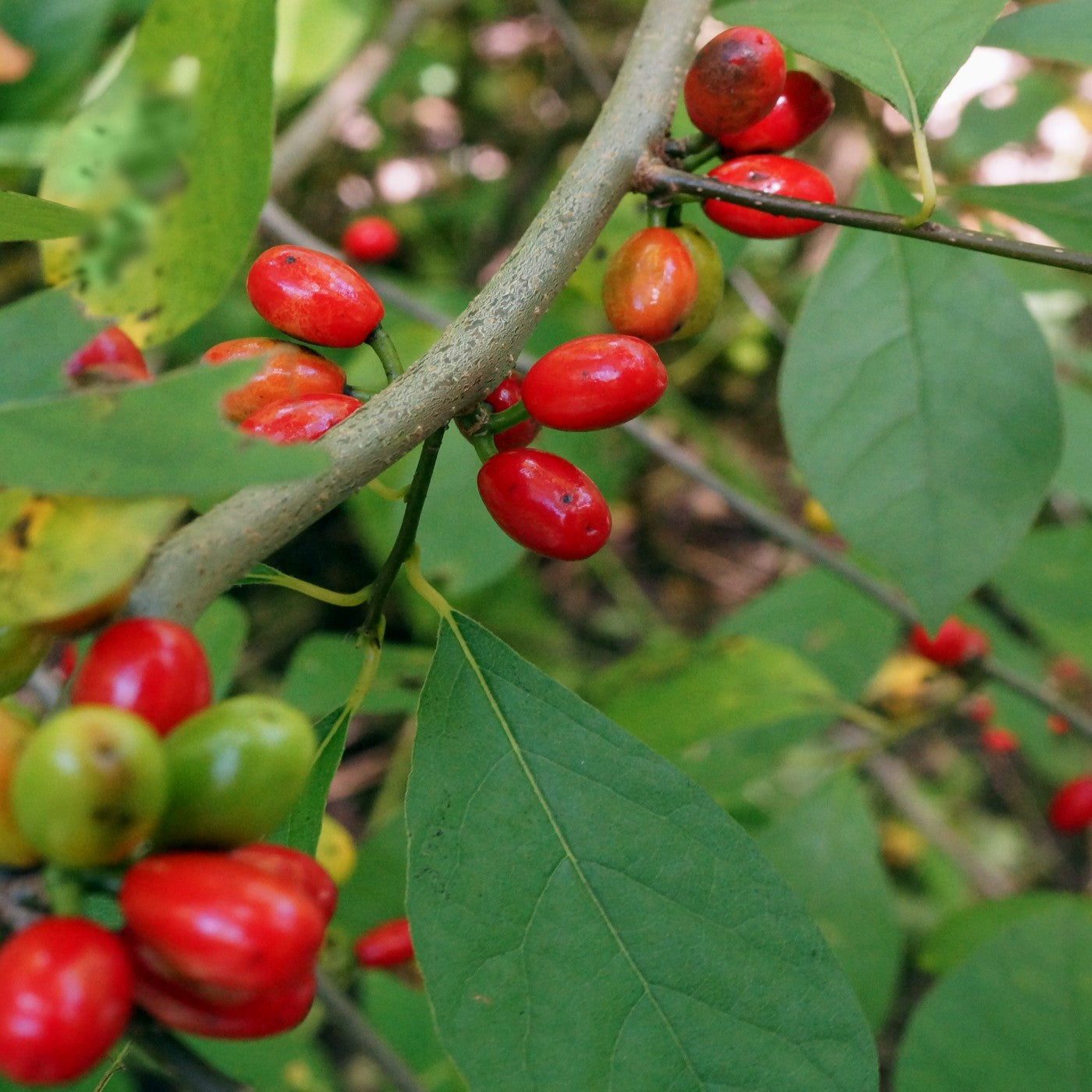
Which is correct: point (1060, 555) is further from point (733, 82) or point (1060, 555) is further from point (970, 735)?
point (733, 82)

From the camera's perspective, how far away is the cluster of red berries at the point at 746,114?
1.26 meters

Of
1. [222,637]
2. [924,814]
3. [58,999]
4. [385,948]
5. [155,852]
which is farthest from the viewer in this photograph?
[924,814]

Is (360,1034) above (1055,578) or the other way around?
the other way around

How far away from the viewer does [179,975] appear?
0.73 meters

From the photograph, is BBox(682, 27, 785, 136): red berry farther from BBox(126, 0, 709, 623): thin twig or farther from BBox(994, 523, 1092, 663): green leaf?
BBox(994, 523, 1092, 663): green leaf

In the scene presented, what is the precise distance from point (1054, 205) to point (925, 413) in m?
0.50

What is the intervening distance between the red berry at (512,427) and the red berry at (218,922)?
2.15 ft

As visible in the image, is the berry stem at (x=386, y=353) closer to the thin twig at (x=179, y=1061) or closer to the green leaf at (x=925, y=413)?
the thin twig at (x=179, y=1061)

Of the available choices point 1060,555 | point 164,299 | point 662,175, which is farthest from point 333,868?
point 1060,555

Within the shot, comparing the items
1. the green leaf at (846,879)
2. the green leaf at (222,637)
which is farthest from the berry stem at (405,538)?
the green leaf at (846,879)

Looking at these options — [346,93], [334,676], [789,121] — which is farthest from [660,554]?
[789,121]

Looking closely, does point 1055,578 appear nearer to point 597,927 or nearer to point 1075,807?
point 1075,807

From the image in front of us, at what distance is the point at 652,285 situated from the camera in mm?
1231

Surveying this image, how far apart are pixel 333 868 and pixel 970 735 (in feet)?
11.2
